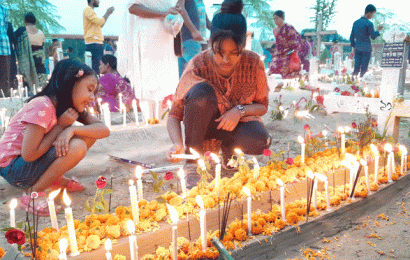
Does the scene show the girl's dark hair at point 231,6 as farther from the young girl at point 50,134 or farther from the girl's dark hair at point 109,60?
the girl's dark hair at point 109,60

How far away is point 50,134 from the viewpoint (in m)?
2.30

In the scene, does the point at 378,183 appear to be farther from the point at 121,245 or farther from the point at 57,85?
the point at 57,85

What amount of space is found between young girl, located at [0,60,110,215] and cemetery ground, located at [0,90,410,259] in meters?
0.25

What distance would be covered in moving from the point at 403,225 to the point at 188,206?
135 cm

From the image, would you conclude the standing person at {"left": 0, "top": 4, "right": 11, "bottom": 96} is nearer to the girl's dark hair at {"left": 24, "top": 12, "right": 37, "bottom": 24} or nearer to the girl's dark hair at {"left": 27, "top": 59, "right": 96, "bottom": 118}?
the girl's dark hair at {"left": 24, "top": 12, "right": 37, "bottom": 24}

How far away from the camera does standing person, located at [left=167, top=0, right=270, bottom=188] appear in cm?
252

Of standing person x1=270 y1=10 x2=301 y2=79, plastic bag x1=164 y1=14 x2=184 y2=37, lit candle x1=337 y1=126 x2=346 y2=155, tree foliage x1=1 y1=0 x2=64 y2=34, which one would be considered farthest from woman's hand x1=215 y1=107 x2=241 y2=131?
tree foliage x1=1 y1=0 x2=64 y2=34

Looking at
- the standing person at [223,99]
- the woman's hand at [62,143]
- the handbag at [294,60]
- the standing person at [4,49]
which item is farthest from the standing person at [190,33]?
the standing person at [4,49]

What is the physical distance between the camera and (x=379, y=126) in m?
3.75

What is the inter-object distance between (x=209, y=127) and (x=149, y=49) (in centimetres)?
200

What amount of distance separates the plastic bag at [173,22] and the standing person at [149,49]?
2.2 inches

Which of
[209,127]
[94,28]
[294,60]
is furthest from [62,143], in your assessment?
[294,60]

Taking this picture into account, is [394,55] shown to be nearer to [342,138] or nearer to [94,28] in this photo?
[342,138]

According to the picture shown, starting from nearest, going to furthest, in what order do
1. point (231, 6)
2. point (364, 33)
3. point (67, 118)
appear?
point (67, 118) < point (231, 6) < point (364, 33)
